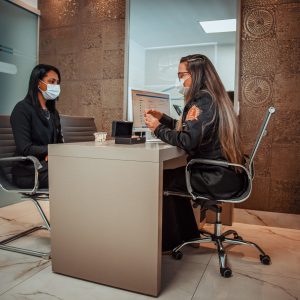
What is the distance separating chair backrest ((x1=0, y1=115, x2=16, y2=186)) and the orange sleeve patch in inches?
52.4

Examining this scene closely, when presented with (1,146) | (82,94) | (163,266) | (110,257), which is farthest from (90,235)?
(82,94)

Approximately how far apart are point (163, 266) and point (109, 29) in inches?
113

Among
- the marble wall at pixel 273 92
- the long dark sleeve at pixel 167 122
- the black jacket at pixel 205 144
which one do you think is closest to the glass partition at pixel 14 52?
the long dark sleeve at pixel 167 122

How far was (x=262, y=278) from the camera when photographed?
2008 mm

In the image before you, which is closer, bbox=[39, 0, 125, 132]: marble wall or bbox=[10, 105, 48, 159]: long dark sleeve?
bbox=[10, 105, 48, 159]: long dark sleeve

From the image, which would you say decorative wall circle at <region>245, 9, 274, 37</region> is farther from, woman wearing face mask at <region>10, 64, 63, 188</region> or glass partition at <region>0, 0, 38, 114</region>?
glass partition at <region>0, 0, 38, 114</region>

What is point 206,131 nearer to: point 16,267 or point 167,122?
point 167,122

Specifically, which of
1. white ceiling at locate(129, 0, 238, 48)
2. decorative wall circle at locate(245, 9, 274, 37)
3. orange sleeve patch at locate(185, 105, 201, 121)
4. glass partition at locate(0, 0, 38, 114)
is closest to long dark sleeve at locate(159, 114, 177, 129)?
orange sleeve patch at locate(185, 105, 201, 121)

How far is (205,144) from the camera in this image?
2086 mm

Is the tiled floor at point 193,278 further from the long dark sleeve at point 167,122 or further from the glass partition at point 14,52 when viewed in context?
the glass partition at point 14,52

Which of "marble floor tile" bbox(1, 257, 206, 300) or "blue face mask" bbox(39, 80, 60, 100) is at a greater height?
"blue face mask" bbox(39, 80, 60, 100)

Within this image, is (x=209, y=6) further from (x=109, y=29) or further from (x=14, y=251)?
(x=14, y=251)

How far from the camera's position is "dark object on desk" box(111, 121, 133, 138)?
215 centimetres

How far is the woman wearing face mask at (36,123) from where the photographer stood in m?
2.36
